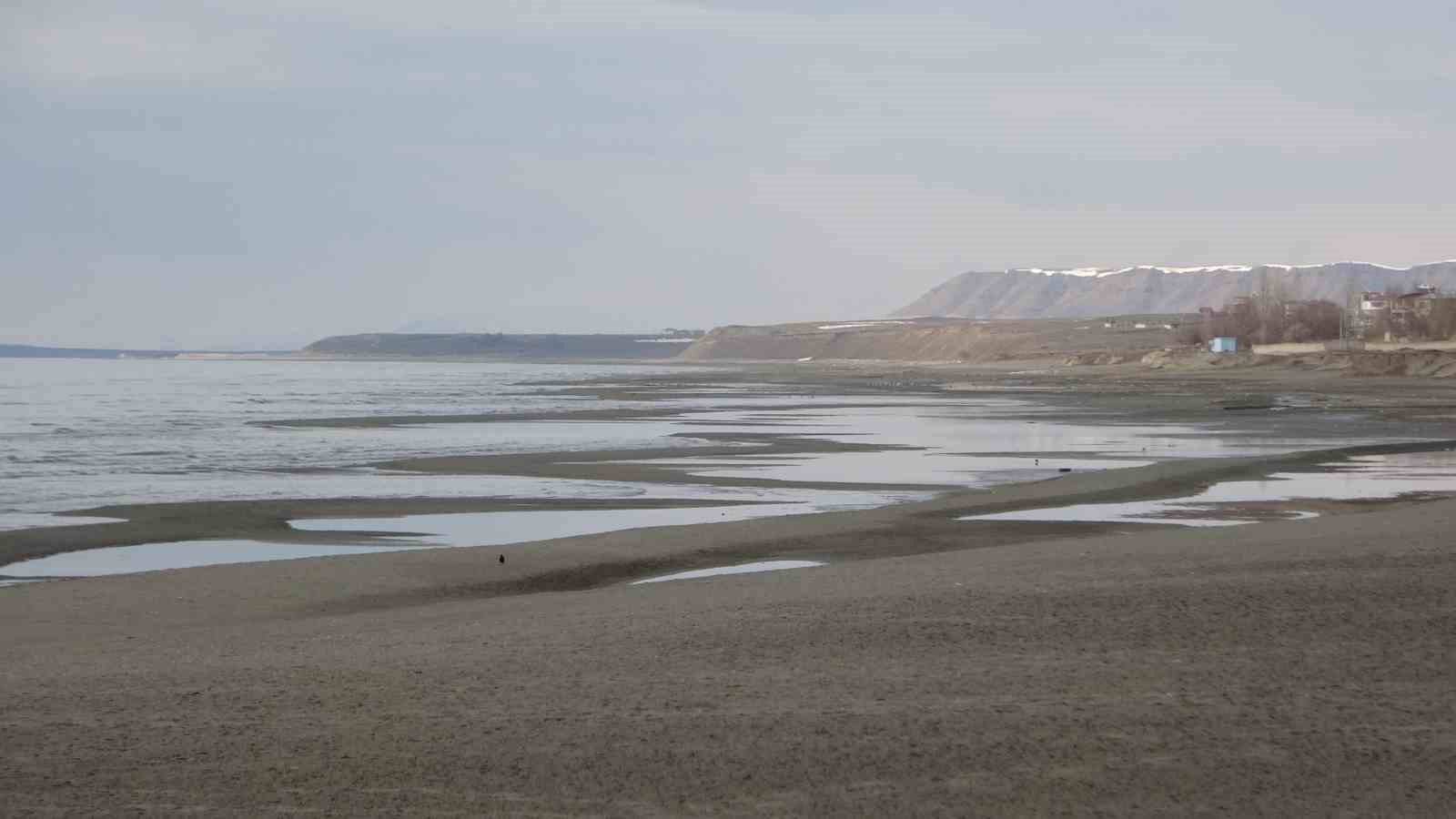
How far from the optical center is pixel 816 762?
7.11 metres

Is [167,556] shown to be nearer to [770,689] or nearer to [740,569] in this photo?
[740,569]

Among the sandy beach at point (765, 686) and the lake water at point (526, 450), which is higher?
the sandy beach at point (765, 686)

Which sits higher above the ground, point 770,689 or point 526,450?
point 770,689

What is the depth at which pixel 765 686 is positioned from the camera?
8836 millimetres

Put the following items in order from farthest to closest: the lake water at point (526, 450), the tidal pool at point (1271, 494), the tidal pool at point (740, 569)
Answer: the lake water at point (526, 450) < the tidal pool at point (1271, 494) < the tidal pool at point (740, 569)

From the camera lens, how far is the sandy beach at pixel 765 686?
22.0ft

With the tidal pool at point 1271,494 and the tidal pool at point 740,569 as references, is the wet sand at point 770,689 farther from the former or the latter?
the tidal pool at point 1271,494

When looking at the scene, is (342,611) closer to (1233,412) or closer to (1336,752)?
(1336,752)

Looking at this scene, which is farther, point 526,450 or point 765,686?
point 526,450

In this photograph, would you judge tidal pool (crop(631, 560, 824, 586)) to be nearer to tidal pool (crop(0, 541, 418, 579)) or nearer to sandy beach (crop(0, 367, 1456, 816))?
sandy beach (crop(0, 367, 1456, 816))

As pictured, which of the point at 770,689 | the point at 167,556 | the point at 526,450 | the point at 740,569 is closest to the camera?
the point at 770,689

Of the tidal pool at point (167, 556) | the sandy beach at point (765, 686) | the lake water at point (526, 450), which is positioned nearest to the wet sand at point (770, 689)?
the sandy beach at point (765, 686)

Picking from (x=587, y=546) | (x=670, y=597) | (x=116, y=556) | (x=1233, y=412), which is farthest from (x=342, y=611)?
(x=1233, y=412)

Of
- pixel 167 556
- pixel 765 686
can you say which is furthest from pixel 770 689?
pixel 167 556
